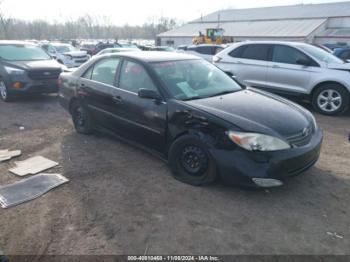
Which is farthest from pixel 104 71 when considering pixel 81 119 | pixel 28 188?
pixel 28 188

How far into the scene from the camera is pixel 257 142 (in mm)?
3098

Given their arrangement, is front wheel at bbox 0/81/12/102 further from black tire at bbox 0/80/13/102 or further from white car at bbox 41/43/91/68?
white car at bbox 41/43/91/68

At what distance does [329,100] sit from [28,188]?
21.2ft

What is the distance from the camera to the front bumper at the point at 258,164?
308cm

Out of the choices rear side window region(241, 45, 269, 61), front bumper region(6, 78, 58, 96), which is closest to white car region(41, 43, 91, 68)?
front bumper region(6, 78, 58, 96)

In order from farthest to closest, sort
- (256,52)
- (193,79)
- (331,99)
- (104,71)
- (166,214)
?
(256,52)
(331,99)
(104,71)
(193,79)
(166,214)

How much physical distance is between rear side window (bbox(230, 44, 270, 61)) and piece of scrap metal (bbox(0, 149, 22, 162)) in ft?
19.7

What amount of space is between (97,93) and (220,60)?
469cm

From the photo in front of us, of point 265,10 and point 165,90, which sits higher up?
point 265,10

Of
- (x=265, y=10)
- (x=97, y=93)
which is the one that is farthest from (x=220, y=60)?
(x=265, y=10)

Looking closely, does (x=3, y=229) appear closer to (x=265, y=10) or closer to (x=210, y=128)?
(x=210, y=128)

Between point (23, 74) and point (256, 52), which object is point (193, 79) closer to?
point (256, 52)

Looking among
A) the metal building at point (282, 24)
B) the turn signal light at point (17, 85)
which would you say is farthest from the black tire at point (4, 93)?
the metal building at point (282, 24)

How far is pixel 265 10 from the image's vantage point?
44.8 meters
